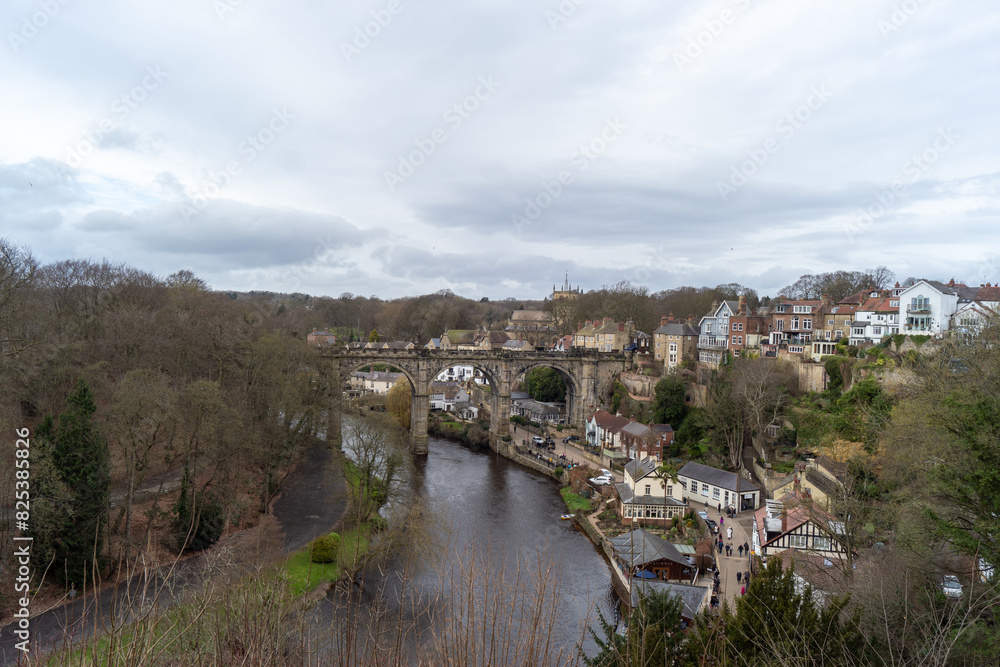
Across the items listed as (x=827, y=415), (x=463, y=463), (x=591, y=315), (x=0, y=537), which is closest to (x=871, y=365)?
(x=827, y=415)

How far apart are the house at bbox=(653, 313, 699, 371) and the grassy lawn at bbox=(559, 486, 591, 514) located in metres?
14.3

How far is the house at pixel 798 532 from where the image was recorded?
15.7 meters

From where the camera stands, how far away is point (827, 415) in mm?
24188

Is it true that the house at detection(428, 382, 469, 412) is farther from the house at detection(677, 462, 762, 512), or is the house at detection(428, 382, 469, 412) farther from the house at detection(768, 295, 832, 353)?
the house at detection(677, 462, 762, 512)

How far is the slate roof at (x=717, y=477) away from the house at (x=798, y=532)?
4.00m

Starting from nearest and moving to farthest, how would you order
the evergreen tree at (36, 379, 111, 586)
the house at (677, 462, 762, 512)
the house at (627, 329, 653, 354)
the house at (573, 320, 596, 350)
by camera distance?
the evergreen tree at (36, 379, 111, 586) → the house at (677, 462, 762, 512) → the house at (627, 329, 653, 354) → the house at (573, 320, 596, 350)

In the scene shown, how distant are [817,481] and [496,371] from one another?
22.5m

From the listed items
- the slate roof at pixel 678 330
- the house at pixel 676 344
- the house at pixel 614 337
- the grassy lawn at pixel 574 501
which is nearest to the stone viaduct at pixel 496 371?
the house at pixel 614 337

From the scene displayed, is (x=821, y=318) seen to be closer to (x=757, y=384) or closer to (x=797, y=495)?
(x=757, y=384)

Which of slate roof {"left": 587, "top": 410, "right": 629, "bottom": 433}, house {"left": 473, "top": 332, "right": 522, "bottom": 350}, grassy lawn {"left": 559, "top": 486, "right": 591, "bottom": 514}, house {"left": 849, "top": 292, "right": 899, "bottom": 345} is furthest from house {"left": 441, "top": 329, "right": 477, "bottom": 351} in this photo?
house {"left": 849, "top": 292, "right": 899, "bottom": 345}

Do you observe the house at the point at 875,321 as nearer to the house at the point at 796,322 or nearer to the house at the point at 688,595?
the house at the point at 796,322

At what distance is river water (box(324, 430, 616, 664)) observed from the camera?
46.3 feet

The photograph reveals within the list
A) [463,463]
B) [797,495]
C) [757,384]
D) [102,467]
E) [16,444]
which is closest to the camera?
[16,444]

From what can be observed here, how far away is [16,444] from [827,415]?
89.0 ft
